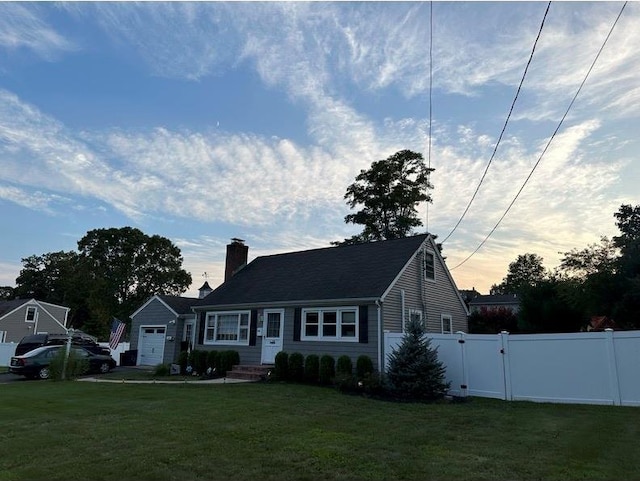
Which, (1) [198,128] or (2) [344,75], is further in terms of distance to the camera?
(1) [198,128]

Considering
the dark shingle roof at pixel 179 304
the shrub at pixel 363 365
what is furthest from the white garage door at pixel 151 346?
the shrub at pixel 363 365

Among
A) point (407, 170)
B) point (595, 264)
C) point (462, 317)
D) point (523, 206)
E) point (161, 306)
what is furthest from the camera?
point (407, 170)

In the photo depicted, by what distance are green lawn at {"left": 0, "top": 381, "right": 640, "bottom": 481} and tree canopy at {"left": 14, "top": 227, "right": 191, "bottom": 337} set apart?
140ft

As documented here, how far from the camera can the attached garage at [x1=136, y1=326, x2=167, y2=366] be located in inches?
912

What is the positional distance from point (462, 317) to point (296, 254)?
8761mm

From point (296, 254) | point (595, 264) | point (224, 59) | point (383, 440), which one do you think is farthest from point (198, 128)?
point (595, 264)

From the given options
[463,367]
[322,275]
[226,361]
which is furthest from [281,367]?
[463,367]

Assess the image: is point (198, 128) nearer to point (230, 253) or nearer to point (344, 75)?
point (344, 75)

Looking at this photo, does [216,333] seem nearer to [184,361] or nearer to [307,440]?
[184,361]

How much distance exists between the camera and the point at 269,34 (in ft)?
38.1

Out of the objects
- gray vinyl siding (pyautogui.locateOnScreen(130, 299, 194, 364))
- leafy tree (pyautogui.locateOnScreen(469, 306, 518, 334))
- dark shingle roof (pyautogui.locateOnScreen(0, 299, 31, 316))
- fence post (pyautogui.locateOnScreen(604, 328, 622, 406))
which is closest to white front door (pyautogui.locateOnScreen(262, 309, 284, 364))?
gray vinyl siding (pyautogui.locateOnScreen(130, 299, 194, 364))

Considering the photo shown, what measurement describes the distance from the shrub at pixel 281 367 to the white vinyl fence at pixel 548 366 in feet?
18.7

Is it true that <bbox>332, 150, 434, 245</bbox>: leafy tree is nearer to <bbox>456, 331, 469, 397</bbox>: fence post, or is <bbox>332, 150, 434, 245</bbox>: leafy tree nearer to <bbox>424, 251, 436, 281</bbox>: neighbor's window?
<bbox>424, 251, 436, 281</bbox>: neighbor's window

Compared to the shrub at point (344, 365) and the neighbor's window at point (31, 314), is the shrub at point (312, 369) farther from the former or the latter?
the neighbor's window at point (31, 314)
